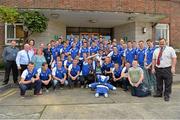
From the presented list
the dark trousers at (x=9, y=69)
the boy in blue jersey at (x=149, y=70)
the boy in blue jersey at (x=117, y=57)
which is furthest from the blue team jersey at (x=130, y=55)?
the dark trousers at (x=9, y=69)

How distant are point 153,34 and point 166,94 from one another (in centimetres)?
912

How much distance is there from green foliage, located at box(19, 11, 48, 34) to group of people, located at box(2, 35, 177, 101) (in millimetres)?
2425

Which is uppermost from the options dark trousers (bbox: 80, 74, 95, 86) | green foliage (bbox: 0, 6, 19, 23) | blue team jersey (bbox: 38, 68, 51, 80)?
green foliage (bbox: 0, 6, 19, 23)

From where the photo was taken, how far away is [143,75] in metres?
11.3

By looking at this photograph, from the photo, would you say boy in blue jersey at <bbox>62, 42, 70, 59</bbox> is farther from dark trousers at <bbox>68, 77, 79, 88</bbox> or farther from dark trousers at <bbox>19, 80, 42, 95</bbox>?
dark trousers at <bbox>19, 80, 42, 95</bbox>

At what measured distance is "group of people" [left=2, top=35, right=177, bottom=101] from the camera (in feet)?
36.1

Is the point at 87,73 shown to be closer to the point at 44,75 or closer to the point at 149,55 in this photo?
the point at 44,75

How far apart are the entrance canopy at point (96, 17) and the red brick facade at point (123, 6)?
1.80ft

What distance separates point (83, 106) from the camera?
9188 millimetres

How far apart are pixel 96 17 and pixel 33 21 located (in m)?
3.36

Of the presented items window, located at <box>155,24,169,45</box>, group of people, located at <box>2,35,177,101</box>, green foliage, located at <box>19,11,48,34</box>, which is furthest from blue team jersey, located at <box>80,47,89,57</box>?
window, located at <box>155,24,169,45</box>

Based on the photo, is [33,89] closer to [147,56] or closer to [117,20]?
[147,56]

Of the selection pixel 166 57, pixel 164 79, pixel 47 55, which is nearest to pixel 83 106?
pixel 164 79

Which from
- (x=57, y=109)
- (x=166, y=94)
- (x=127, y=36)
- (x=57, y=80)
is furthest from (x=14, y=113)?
(x=127, y=36)
